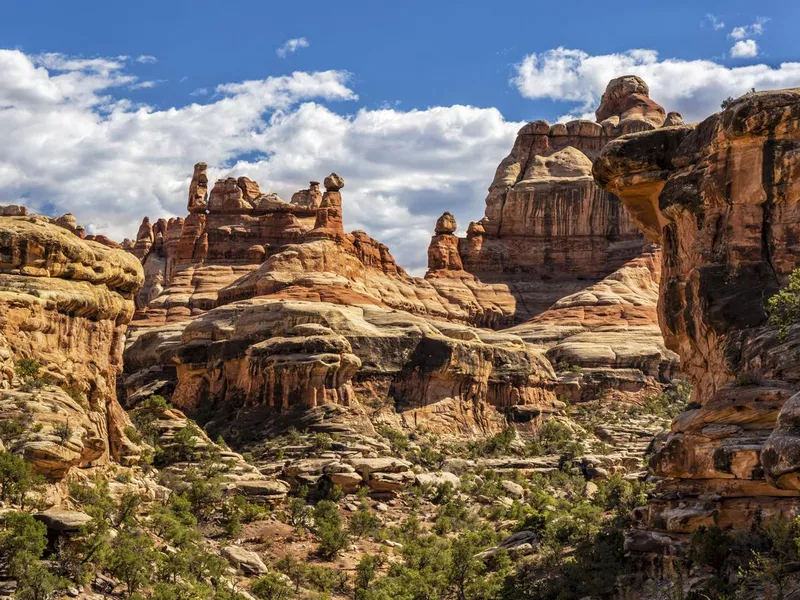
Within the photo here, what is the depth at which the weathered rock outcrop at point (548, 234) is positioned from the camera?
547 ft

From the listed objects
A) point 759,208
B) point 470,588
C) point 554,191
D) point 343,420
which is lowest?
point 470,588

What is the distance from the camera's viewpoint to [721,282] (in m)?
58.5

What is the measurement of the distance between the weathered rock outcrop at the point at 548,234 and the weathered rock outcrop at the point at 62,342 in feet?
304

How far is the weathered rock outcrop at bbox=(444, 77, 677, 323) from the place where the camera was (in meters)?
167

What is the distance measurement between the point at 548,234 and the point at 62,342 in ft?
356

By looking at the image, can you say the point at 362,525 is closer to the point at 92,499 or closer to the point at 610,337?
the point at 92,499

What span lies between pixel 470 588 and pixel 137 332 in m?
71.1

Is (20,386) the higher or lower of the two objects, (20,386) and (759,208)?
the lower

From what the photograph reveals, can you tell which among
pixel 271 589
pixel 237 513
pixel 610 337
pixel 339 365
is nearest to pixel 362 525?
pixel 237 513

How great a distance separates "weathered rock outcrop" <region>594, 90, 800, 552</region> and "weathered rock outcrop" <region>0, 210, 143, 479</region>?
23.7 m

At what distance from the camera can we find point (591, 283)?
16488 cm

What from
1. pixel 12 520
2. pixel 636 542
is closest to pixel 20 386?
pixel 12 520

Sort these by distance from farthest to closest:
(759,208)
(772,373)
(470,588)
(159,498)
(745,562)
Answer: (159,498) → (470,588) → (759,208) → (772,373) → (745,562)

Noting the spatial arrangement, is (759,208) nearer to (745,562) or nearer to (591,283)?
(745,562)
